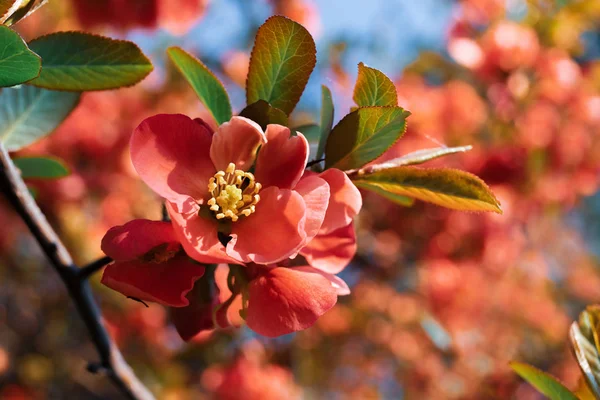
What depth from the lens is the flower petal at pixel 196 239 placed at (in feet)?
1.43

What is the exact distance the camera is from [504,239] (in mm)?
2305

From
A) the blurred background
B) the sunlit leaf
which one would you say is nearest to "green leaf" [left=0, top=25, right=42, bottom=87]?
the sunlit leaf

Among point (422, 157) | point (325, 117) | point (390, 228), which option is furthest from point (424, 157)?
point (390, 228)

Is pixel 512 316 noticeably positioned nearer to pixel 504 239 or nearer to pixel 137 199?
pixel 504 239

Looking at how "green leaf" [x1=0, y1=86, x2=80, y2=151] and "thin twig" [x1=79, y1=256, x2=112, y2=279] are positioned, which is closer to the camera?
"thin twig" [x1=79, y1=256, x2=112, y2=279]

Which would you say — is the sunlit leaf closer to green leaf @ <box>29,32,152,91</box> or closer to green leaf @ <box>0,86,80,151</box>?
green leaf @ <box>29,32,152,91</box>

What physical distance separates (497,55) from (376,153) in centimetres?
155

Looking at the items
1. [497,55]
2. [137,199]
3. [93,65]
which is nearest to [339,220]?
[93,65]

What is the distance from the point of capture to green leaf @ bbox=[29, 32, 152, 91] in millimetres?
542

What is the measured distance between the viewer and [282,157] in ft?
1.62

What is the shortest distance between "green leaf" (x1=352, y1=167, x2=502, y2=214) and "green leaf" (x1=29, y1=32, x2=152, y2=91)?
232 mm

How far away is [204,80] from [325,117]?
12cm

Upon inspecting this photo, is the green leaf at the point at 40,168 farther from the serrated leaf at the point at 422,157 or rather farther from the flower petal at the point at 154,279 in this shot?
the serrated leaf at the point at 422,157

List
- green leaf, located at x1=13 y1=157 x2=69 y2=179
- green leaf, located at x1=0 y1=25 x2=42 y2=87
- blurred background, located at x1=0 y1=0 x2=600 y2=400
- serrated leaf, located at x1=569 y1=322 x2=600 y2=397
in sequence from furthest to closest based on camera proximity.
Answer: blurred background, located at x1=0 y1=0 x2=600 y2=400
green leaf, located at x1=13 y1=157 x2=69 y2=179
serrated leaf, located at x1=569 y1=322 x2=600 y2=397
green leaf, located at x1=0 y1=25 x2=42 y2=87
